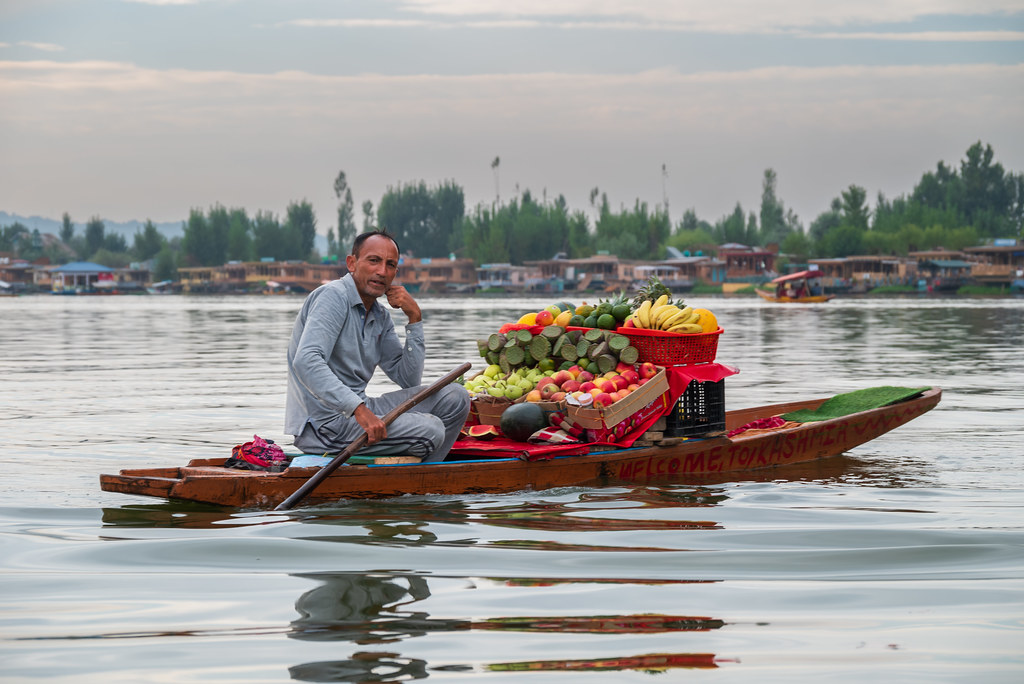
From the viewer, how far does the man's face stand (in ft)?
20.0

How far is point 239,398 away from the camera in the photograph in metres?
12.7

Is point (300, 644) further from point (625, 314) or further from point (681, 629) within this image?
point (625, 314)

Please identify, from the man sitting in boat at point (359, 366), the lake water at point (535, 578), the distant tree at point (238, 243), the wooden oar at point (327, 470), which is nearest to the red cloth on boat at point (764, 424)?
the lake water at point (535, 578)

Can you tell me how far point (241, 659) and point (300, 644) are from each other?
0.72 ft

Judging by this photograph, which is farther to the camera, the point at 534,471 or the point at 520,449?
the point at 520,449

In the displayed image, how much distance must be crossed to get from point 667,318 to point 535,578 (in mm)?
3157

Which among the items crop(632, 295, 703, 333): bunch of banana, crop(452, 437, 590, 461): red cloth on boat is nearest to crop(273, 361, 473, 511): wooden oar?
crop(452, 437, 590, 461): red cloth on boat

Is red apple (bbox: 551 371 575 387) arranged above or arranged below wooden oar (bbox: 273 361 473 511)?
above

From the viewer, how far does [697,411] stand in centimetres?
753

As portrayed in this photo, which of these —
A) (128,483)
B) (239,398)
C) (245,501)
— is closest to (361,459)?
(245,501)

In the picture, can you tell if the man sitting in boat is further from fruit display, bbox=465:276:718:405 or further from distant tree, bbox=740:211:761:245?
distant tree, bbox=740:211:761:245

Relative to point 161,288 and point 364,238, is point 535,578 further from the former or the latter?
point 161,288

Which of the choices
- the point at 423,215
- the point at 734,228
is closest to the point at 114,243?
the point at 423,215

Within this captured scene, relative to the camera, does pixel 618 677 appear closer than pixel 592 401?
Yes
